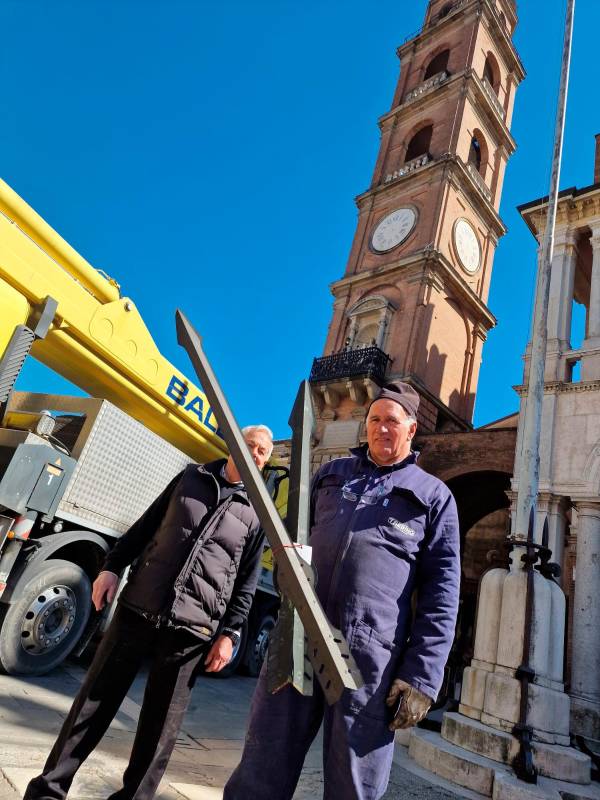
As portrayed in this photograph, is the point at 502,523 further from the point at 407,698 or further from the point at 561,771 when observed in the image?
the point at 407,698

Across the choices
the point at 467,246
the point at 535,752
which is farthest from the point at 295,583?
the point at 467,246

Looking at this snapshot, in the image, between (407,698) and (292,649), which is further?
(407,698)

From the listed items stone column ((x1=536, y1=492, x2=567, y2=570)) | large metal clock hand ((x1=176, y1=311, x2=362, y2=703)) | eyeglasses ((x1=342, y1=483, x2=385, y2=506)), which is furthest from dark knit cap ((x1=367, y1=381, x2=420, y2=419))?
stone column ((x1=536, y1=492, x2=567, y2=570))

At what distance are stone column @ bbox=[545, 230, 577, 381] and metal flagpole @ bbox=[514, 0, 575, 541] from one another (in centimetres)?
399

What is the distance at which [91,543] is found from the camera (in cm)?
548

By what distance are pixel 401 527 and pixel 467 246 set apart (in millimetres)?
20918

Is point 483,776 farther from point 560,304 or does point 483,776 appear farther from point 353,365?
point 353,365

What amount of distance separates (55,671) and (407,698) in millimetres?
4772

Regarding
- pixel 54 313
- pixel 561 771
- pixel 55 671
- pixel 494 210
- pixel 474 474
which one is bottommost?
pixel 55 671

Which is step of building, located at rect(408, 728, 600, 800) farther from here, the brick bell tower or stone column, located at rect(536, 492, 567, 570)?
the brick bell tower

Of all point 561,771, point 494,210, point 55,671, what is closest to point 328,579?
point 561,771

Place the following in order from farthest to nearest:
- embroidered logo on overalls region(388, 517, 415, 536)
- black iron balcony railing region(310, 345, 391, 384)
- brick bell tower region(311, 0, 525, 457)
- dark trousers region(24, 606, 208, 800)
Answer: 1. brick bell tower region(311, 0, 525, 457)
2. black iron balcony railing region(310, 345, 391, 384)
3. dark trousers region(24, 606, 208, 800)
4. embroidered logo on overalls region(388, 517, 415, 536)

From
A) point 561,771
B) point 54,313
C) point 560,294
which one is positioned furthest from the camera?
point 560,294

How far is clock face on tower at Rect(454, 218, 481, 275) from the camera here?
20.3 metres
